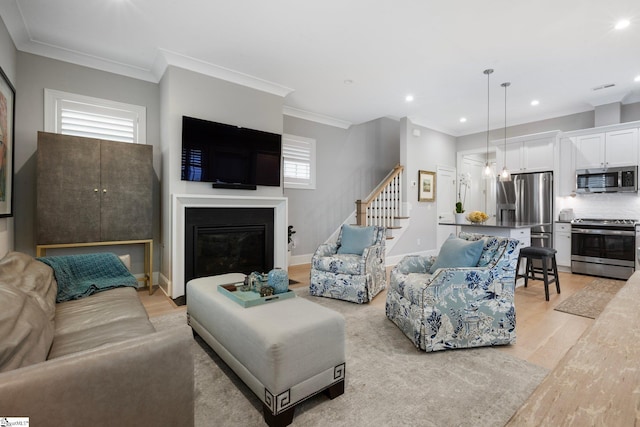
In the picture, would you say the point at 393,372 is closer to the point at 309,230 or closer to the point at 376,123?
the point at 309,230

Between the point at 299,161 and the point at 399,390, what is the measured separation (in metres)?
4.25

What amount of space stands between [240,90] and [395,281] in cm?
311

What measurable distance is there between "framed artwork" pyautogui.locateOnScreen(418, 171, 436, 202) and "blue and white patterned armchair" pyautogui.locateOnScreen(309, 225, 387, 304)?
8.64 ft

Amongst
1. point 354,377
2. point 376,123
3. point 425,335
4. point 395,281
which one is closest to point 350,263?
point 395,281

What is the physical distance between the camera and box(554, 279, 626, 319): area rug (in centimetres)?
318

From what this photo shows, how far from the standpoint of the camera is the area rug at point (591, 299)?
10.4 ft

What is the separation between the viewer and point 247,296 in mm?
2023

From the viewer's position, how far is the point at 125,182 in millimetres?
3486

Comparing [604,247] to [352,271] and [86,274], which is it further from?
[86,274]

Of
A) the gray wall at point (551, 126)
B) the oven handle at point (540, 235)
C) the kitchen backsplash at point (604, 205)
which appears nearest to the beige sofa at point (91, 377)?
the oven handle at point (540, 235)

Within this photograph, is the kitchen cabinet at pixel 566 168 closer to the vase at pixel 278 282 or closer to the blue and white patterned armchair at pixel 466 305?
the blue and white patterned armchair at pixel 466 305

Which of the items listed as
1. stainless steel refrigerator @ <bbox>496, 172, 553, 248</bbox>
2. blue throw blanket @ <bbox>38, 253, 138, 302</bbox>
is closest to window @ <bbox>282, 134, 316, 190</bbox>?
blue throw blanket @ <bbox>38, 253, 138, 302</bbox>

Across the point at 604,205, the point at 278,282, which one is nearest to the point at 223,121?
the point at 278,282

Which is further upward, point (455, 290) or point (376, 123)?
point (376, 123)
